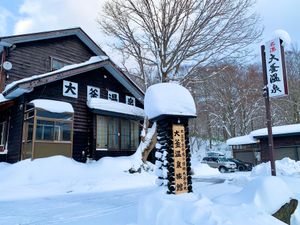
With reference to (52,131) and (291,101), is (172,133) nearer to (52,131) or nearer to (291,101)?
(52,131)

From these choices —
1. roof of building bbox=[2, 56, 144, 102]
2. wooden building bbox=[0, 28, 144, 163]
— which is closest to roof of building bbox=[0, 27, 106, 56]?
wooden building bbox=[0, 28, 144, 163]

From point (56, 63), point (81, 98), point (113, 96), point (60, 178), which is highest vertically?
point (56, 63)

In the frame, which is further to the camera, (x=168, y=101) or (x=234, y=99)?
(x=234, y=99)

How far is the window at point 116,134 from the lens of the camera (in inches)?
659

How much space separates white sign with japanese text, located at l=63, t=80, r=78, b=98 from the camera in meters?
15.4

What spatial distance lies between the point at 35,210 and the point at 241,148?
22955 mm

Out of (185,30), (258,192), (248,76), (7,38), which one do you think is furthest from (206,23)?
(248,76)

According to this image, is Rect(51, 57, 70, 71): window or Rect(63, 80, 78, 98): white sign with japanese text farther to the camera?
Rect(51, 57, 70, 71): window

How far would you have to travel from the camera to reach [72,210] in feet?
24.3

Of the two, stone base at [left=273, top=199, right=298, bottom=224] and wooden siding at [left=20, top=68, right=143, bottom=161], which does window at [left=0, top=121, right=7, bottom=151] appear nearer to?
wooden siding at [left=20, top=68, right=143, bottom=161]

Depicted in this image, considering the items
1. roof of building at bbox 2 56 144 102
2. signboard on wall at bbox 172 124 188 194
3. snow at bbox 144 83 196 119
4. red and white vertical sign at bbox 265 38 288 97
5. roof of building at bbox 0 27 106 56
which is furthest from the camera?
roof of building at bbox 0 27 106 56

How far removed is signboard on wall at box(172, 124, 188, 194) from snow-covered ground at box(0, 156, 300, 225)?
0.32 metres

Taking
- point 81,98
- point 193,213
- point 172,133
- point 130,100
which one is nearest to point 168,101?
point 172,133

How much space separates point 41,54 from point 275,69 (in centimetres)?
1317
